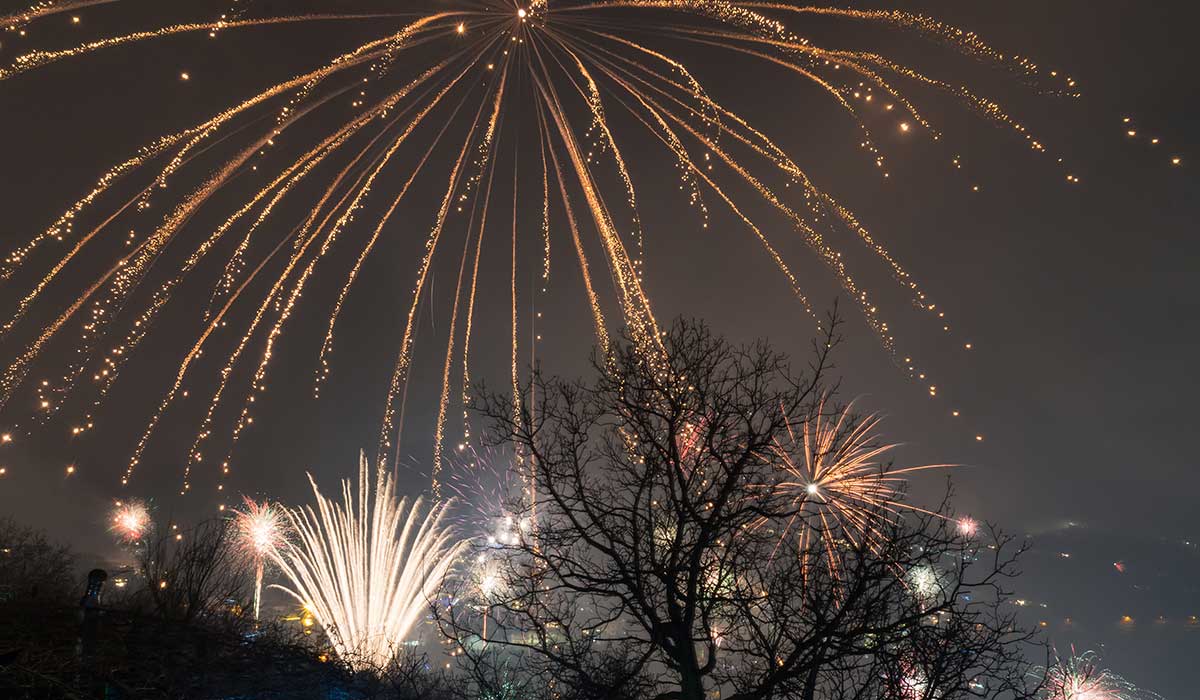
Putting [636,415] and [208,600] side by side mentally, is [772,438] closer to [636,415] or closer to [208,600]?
[636,415]

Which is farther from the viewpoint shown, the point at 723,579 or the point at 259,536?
the point at 259,536

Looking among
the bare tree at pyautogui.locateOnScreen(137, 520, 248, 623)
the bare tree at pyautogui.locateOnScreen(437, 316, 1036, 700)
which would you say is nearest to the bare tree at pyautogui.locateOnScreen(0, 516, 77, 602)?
the bare tree at pyautogui.locateOnScreen(137, 520, 248, 623)

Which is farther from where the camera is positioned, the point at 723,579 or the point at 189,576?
the point at 189,576

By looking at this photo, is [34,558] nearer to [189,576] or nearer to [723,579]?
[189,576]

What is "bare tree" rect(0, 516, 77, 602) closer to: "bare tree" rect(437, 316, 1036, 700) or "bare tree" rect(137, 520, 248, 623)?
"bare tree" rect(137, 520, 248, 623)

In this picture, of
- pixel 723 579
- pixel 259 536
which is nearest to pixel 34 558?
pixel 259 536

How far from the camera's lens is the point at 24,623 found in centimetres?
1119

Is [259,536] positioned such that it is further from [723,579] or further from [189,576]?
[723,579]

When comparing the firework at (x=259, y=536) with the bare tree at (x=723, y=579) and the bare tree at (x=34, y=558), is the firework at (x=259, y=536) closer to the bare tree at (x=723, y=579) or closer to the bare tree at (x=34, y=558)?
the bare tree at (x=34, y=558)

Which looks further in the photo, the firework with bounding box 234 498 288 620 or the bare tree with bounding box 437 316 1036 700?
the firework with bounding box 234 498 288 620

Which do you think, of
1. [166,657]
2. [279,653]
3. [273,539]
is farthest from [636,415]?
[273,539]

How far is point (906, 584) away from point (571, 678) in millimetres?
5427

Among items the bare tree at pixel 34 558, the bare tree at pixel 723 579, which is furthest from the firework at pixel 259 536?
the bare tree at pixel 723 579

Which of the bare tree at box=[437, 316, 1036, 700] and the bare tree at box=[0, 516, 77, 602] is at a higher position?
the bare tree at box=[0, 516, 77, 602]
